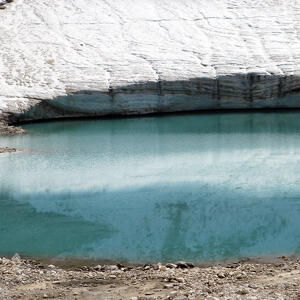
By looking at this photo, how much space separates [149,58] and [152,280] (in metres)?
18.3

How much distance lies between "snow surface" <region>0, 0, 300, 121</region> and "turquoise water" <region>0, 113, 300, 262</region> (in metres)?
3.13

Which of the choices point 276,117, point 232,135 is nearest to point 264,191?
point 232,135

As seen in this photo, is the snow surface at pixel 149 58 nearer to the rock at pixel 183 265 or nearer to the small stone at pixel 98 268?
the small stone at pixel 98 268

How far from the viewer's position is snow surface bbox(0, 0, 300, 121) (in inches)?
882

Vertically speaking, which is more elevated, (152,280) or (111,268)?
(152,280)

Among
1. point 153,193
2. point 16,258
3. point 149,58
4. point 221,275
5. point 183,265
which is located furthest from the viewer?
point 149,58

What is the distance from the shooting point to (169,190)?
11.6m

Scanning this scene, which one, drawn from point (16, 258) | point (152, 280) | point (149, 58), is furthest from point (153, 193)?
point (149, 58)

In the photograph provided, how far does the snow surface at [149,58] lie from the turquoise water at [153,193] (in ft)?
10.3

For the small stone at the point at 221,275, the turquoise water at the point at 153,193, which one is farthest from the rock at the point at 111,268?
the small stone at the point at 221,275

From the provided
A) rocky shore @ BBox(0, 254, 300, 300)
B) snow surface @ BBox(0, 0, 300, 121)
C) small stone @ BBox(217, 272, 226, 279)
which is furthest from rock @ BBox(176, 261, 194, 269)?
snow surface @ BBox(0, 0, 300, 121)

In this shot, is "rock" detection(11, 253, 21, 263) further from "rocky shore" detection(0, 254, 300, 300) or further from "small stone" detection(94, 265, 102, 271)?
"small stone" detection(94, 265, 102, 271)

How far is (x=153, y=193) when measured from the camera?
1143 centimetres

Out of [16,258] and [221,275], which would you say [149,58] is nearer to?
[16,258]
